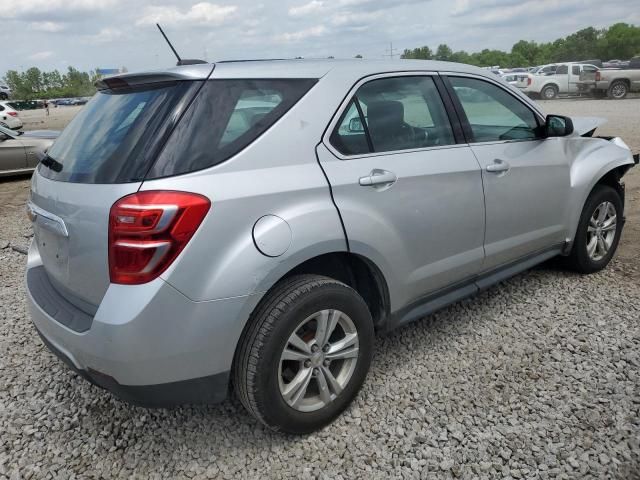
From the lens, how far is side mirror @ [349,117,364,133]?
2.52 metres

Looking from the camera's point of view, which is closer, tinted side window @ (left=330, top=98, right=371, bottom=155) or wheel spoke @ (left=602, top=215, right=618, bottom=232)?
tinted side window @ (left=330, top=98, right=371, bottom=155)

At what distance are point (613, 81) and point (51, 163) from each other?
25.5 meters

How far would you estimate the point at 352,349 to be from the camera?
251cm

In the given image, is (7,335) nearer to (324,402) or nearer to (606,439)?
(324,402)

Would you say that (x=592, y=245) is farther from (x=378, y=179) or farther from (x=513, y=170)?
(x=378, y=179)

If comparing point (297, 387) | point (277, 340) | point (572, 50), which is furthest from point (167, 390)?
point (572, 50)

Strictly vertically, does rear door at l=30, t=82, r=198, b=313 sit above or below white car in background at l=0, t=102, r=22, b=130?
above

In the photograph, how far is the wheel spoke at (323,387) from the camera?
2.43 meters

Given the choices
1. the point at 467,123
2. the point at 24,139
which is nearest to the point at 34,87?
the point at 24,139

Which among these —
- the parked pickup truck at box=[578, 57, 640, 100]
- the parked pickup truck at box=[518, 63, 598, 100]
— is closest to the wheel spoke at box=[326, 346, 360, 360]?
the parked pickup truck at box=[578, 57, 640, 100]

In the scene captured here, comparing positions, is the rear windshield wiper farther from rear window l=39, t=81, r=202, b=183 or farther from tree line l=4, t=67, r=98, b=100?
tree line l=4, t=67, r=98, b=100

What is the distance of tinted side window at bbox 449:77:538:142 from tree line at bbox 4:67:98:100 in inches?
5380

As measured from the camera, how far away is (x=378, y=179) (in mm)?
2494

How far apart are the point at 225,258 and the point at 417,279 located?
3.87 ft
